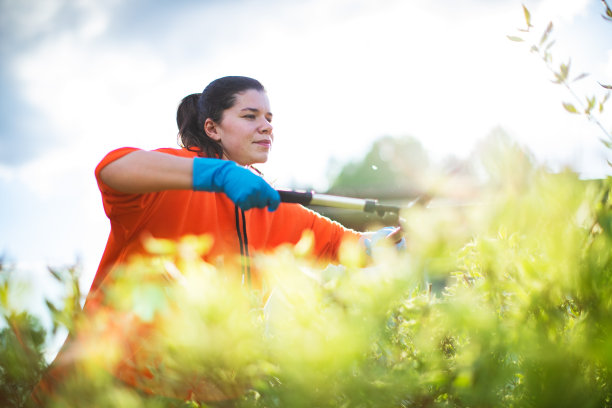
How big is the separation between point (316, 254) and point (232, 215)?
78 centimetres

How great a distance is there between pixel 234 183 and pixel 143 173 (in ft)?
1.44

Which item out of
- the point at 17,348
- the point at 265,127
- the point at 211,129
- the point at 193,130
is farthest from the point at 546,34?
the point at 193,130

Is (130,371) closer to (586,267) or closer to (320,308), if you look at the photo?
(320,308)

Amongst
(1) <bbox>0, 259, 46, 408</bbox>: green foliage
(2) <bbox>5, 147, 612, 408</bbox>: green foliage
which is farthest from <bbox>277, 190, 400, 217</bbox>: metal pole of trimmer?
(1) <bbox>0, 259, 46, 408</bbox>: green foliage

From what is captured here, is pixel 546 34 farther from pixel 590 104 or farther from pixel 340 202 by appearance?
pixel 340 202

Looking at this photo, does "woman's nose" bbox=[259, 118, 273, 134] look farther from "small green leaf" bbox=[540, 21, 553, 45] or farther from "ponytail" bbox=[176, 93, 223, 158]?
"small green leaf" bbox=[540, 21, 553, 45]

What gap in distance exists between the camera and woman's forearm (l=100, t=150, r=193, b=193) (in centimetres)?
181

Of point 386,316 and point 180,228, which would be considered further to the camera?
point 180,228

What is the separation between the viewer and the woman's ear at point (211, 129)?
10.4 feet

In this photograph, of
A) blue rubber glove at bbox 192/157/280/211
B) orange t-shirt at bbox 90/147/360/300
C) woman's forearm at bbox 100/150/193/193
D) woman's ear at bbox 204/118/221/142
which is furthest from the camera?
woman's ear at bbox 204/118/221/142

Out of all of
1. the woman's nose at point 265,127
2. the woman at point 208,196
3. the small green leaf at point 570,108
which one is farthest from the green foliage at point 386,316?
the woman's nose at point 265,127

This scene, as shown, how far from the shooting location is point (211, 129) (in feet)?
10.6

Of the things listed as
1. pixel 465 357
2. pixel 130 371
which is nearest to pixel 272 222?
pixel 130 371

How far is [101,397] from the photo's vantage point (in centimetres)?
82
